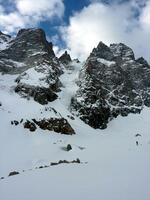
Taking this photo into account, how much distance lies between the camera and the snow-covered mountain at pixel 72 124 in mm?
13578

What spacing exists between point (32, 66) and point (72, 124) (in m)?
31.1

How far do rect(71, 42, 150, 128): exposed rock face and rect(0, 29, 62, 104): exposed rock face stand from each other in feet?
25.8

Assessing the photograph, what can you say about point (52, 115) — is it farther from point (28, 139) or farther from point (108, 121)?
point (108, 121)

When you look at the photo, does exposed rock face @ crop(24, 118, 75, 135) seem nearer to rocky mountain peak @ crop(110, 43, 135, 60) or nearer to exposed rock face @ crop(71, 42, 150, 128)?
exposed rock face @ crop(71, 42, 150, 128)

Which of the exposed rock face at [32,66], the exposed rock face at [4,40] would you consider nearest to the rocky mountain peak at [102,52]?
the exposed rock face at [32,66]

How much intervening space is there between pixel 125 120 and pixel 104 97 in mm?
9254

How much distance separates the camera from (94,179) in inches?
565

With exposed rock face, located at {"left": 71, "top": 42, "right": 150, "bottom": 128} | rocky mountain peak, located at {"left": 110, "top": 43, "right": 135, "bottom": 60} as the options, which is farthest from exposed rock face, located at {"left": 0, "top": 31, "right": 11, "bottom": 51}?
rocky mountain peak, located at {"left": 110, "top": 43, "right": 135, "bottom": 60}

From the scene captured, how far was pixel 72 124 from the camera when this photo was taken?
6619 centimetres

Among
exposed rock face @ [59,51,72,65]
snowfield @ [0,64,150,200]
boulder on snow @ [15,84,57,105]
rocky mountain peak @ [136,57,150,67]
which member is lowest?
snowfield @ [0,64,150,200]

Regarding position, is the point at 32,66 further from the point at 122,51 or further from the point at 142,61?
the point at 142,61

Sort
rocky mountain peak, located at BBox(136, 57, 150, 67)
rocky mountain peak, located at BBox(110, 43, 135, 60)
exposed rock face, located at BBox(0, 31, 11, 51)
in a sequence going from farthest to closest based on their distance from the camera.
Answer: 1. rocky mountain peak, located at BBox(136, 57, 150, 67)
2. rocky mountain peak, located at BBox(110, 43, 135, 60)
3. exposed rock face, located at BBox(0, 31, 11, 51)

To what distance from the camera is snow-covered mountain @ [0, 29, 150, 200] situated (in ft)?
44.5

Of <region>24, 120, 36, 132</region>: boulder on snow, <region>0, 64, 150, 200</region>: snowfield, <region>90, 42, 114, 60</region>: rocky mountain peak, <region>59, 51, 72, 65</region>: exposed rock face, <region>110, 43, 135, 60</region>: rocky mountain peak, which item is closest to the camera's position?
<region>0, 64, 150, 200</region>: snowfield
